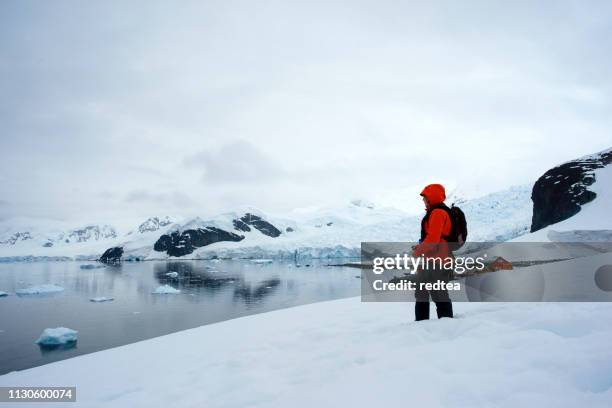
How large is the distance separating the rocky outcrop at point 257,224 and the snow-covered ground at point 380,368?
397 feet

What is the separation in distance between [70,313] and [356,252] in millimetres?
52644

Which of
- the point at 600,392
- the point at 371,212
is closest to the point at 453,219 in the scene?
the point at 600,392

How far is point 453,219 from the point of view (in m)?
4.51

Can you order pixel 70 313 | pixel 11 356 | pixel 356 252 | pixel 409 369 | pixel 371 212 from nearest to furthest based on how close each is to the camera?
pixel 409 369, pixel 11 356, pixel 70 313, pixel 356 252, pixel 371 212

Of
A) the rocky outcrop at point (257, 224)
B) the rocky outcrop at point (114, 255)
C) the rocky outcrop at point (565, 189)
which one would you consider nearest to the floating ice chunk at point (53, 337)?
the rocky outcrop at point (565, 189)

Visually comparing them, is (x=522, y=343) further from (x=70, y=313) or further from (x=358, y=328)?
(x=70, y=313)

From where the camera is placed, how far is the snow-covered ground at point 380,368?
2527 mm

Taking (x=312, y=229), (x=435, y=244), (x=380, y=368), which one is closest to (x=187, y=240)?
(x=312, y=229)

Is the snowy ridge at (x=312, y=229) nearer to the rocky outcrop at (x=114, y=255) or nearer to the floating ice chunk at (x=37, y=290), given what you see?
the rocky outcrop at (x=114, y=255)

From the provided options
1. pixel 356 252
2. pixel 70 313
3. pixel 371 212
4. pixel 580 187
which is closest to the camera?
pixel 70 313

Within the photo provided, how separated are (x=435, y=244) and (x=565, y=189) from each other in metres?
43.2

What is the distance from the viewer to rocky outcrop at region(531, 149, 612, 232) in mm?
37469

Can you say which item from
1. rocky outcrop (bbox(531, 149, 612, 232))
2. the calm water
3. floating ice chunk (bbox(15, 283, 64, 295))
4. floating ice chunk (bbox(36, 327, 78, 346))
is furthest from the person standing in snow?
rocky outcrop (bbox(531, 149, 612, 232))

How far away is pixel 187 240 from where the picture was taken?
11194 centimetres
